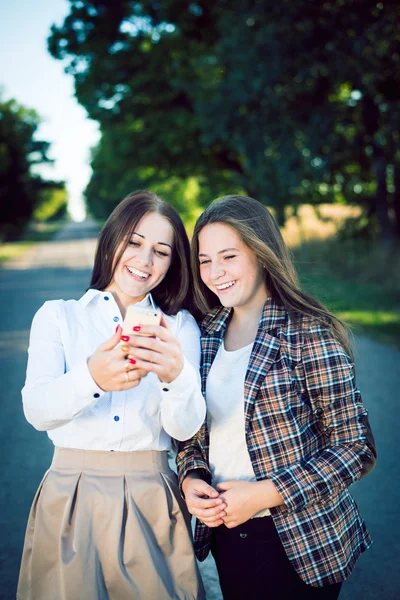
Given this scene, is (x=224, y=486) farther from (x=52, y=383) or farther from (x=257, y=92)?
(x=257, y=92)

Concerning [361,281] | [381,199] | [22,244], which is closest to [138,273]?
[361,281]

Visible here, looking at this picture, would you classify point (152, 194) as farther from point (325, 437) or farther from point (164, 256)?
point (325, 437)

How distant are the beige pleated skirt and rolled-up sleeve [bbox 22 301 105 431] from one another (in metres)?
0.27

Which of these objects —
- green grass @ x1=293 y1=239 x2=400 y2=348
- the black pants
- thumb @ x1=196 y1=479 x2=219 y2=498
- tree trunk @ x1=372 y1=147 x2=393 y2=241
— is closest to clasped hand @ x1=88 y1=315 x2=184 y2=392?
thumb @ x1=196 y1=479 x2=219 y2=498

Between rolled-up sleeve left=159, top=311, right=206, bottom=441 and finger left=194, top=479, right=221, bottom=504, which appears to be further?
finger left=194, top=479, right=221, bottom=504

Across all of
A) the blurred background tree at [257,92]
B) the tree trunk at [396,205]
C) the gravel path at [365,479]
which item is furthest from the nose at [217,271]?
the tree trunk at [396,205]

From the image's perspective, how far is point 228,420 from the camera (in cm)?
248

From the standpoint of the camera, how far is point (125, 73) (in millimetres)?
24344

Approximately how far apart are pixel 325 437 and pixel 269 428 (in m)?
0.28

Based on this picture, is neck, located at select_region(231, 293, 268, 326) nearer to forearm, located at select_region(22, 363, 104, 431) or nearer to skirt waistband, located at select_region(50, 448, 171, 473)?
skirt waistband, located at select_region(50, 448, 171, 473)

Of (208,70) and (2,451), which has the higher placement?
(208,70)

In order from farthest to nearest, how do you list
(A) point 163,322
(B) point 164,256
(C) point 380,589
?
(C) point 380,589 < (B) point 164,256 < (A) point 163,322

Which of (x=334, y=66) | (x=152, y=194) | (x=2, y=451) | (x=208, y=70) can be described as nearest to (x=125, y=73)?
(x=208, y=70)

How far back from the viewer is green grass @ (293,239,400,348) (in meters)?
10.5
